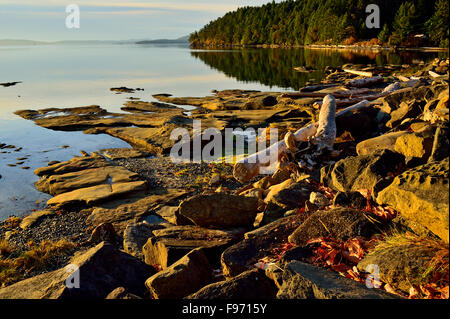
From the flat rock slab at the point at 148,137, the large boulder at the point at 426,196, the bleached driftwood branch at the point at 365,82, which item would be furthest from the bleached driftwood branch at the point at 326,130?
the bleached driftwood branch at the point at 365,82

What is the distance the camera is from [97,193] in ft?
39.1

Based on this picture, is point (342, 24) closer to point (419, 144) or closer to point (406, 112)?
point (406, 112)

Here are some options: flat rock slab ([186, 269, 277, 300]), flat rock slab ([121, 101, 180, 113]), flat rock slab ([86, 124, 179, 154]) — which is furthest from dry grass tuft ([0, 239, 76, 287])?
flat rock slab ([121, 101, 180, 113])

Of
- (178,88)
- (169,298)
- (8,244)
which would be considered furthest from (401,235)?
(178,88)

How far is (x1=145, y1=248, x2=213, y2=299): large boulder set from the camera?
504 cm

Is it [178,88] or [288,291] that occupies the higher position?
[178,88]

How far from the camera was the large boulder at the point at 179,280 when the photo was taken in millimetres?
5039

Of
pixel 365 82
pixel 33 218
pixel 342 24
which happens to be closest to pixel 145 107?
pixel 365 82

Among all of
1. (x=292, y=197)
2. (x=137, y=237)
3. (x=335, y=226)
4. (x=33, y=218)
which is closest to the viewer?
(x=335, y=226)

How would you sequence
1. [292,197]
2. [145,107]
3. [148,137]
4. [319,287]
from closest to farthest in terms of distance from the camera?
[319,287], [292,197], [148,137], [145,107]

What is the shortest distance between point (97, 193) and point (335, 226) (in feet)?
29.3
